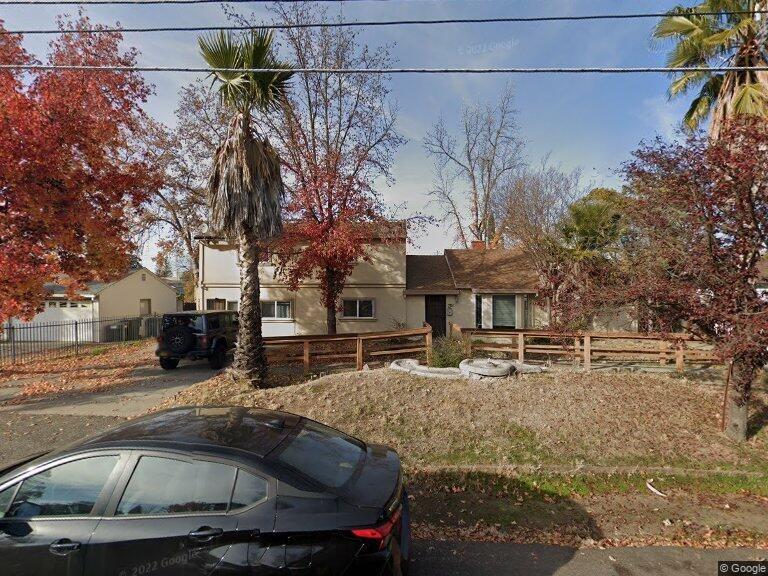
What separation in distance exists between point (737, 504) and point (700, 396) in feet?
11.6

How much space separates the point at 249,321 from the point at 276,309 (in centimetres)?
872

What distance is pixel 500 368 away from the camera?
8.20m

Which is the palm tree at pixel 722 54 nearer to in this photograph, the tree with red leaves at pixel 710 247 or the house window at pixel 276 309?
the tree with red leaves at pixel 710 247

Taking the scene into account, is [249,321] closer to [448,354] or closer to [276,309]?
[448,354]

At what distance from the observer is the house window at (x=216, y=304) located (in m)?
17.4

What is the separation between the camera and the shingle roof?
56.5 ft

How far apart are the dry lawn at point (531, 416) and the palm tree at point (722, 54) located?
6355mm

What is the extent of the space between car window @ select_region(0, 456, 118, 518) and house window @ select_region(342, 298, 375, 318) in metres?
15.0

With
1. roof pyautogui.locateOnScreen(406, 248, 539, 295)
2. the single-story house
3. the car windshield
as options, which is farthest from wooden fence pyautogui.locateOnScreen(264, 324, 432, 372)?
the single-story house

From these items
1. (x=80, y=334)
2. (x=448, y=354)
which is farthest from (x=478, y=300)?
(x=80, y=334)

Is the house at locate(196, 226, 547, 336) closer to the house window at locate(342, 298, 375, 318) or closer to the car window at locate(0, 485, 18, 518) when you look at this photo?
the house window at locate(342, 298, 375, 318)

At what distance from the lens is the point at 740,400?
6230 millimetres

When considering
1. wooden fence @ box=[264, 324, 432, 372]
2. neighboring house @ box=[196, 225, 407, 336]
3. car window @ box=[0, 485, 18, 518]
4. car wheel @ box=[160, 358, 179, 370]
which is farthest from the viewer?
neighboring house @ box=[196, 225, 407, 336]

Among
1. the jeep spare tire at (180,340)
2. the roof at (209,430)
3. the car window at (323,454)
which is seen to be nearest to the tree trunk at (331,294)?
the jeep spare tire at (180,340)
